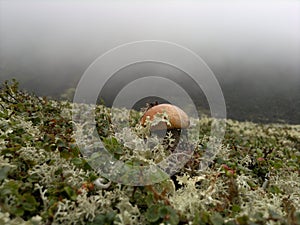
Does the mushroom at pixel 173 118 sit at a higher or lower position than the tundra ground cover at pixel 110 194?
higher

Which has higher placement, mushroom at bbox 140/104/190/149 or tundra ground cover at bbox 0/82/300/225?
mushroom at bbox 140/104/190/149

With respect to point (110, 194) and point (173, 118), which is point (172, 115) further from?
point (110, 194)

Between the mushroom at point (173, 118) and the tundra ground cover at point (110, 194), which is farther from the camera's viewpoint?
the mushroom at point (173, 118)

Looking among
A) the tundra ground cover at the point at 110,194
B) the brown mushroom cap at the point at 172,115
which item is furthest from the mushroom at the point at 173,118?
the tundra ground cover at the point at 110,194

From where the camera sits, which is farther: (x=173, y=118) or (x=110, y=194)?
(x=173, y=118)

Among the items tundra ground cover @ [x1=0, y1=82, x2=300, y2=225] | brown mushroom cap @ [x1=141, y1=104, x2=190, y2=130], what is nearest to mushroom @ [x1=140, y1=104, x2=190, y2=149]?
brown mushroom cap @ [x1=141, y1=104, x2=190, y2=130]

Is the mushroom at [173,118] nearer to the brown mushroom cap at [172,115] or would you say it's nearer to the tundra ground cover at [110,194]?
the brown mushroom cap at [172,115]

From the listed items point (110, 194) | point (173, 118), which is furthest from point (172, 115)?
point (110, 194)

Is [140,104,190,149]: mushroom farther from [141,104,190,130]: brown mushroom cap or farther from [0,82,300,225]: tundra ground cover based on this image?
[0,82,300,225]: tundra ground cover

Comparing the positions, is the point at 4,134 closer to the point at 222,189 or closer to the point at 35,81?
the point at 222,189

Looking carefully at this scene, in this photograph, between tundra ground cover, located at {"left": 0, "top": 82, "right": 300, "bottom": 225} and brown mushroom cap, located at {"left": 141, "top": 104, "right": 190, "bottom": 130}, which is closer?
tundra ground cover, located at {"left": 0, "top": 82, "right": 300, "bottom": 225}

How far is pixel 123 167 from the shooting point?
2492mm

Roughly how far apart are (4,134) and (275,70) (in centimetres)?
7079

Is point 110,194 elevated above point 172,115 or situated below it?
below
